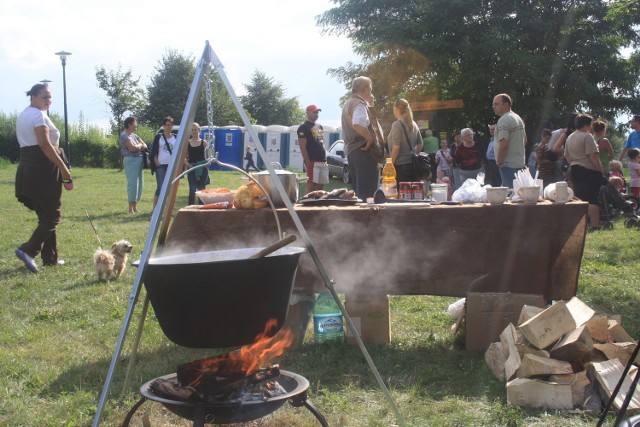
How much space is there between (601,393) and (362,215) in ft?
5.88

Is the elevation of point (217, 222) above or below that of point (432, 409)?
above

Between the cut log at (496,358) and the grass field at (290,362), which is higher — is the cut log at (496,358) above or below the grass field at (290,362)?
above

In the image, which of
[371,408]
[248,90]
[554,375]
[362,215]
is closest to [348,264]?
[362,215]

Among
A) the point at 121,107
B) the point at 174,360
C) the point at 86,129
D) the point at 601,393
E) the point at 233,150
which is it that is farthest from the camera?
the point at 86,129

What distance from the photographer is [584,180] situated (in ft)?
28.8

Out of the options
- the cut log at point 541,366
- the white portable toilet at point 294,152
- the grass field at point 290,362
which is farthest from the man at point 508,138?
the white portable toilet at point 294,152

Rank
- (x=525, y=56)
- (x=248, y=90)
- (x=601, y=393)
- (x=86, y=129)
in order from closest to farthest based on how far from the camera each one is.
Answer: (x=601, y=393) → (x=525, y=56) → (x=86, y=129) → (x=248, y=90)

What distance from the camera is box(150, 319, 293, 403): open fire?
8.52 ft

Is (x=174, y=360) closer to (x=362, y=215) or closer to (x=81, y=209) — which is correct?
(x=362, y=215)

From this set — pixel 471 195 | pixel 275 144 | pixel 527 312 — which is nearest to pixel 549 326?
pixel 527 312

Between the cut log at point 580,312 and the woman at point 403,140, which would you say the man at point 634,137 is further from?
the cut log at point 580,312

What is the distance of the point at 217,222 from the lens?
177 inches

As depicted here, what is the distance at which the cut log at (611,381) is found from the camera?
3.30 metres

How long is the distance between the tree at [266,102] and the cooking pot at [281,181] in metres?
55.9
